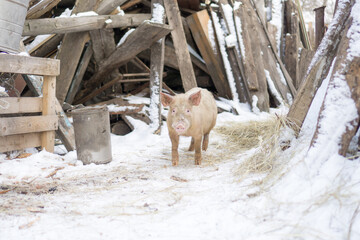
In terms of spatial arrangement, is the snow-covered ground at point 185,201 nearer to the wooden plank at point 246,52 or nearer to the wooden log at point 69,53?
the wooden log at point 69,53

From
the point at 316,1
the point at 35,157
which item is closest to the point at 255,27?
the point at 35,157

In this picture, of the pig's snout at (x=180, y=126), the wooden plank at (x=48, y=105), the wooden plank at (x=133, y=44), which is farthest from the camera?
the wooden plank at (x=133, y=44)

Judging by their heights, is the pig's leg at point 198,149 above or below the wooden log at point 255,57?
below

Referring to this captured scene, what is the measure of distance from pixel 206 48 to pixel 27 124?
4.76m

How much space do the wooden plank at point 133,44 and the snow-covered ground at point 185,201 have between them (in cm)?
257

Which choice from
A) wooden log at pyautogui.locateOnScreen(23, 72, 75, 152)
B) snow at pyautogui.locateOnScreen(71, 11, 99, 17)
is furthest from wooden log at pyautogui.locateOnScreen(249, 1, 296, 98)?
wooden log at pyautogui.locateOnScreen(23, 72, 75, 152)

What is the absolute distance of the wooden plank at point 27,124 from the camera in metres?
4.09

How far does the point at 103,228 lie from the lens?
224 cm

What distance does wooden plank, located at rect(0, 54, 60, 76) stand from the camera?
4.04m

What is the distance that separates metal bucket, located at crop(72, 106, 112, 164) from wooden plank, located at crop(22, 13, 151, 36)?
1.49 metres

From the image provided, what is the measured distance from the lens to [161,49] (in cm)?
618

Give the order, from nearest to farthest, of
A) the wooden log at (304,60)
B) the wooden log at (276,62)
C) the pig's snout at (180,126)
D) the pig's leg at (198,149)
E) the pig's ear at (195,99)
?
the pig's snout at (180,126) < the pig's ear at (195,99) < the pig's leg at (198,149) < the wooden log at (276,62) < the wooden log at (304,60)

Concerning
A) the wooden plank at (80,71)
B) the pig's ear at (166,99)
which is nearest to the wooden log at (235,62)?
the wooden plank at (80,71)

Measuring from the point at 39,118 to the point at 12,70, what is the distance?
0.70 meters
